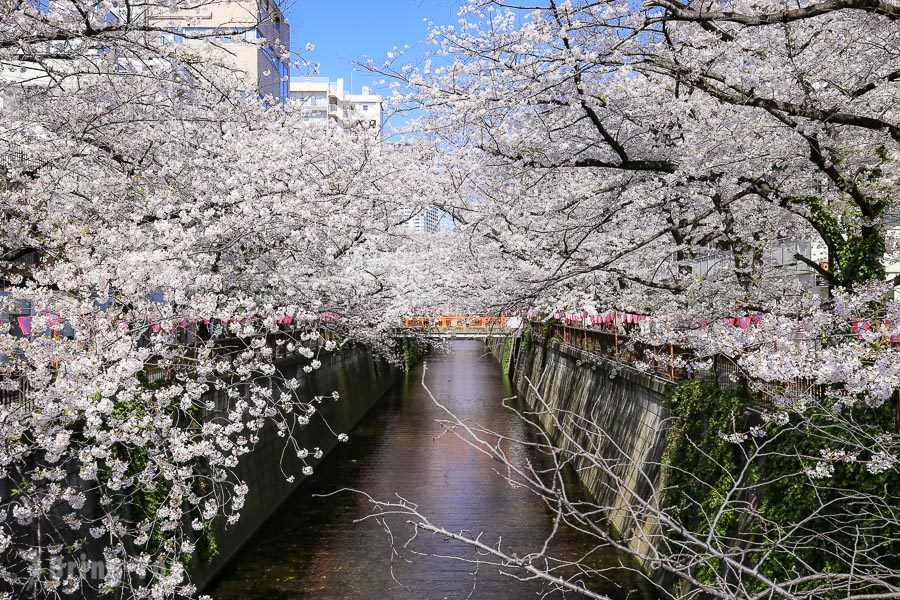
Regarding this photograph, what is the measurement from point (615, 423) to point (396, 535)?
5770mm

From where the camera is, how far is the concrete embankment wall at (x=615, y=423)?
1197 cm

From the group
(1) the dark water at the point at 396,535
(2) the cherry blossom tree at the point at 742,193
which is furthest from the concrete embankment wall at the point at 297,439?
(2) the cherry blossom tree at the point at 742,193

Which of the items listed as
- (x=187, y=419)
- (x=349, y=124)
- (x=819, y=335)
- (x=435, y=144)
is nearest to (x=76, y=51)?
(x=187, y=419)

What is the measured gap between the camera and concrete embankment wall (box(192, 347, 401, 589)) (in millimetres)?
12969

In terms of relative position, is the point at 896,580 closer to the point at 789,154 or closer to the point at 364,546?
the point at 789,154

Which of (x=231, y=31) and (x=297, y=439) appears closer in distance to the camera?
(x=231, y=31)

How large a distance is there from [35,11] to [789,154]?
28.9 feet

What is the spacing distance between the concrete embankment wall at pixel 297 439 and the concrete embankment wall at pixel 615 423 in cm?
574

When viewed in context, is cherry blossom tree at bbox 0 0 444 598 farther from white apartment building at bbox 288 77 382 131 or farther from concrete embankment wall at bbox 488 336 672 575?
white apartment building at bbox 288 77 382 131

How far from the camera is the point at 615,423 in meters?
16.8

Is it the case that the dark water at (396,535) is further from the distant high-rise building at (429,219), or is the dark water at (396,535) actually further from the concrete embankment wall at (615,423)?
the distant high-rise building at (429,219)

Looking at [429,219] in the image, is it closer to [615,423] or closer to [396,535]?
[615,423]

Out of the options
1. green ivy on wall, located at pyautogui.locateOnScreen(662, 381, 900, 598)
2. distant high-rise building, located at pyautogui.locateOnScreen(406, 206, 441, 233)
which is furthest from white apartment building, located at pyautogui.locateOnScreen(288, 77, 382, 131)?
green ivy on wall, located at pyautogui.locateOnScreen(662, 381, 900, 598)

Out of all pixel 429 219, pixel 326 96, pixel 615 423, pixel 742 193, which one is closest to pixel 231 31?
pixel 742 193
